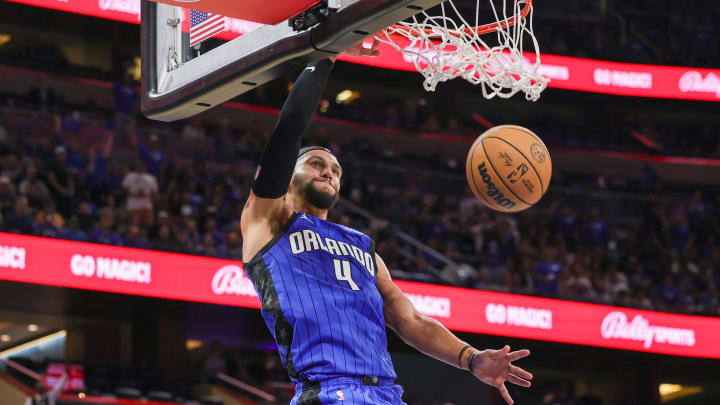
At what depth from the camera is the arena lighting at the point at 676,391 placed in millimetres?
16891

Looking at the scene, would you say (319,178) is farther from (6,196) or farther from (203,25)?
(6,196)

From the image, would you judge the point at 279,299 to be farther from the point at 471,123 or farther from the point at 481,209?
the point at 471,123

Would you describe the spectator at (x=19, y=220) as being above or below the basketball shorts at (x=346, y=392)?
above

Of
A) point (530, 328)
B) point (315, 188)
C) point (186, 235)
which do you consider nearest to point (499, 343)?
point (530, 328)

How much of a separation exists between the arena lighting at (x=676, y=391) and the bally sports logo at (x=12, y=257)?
36.6 feet

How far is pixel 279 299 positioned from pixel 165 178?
8805mm

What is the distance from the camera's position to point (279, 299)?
137 inches

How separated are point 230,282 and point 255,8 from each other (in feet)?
25.0

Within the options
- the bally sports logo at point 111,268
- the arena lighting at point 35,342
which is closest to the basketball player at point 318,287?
the bally sports logo at point 111,268

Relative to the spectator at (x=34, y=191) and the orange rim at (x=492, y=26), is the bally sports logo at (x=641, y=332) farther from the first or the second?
the orange rim at (x=492, y=26)

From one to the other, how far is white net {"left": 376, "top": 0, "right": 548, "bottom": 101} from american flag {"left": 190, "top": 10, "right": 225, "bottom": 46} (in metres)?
0.66

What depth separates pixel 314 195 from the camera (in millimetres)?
3727

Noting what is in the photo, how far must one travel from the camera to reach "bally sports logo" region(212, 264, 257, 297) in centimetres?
1079

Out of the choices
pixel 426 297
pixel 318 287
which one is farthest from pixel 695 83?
pixel 318 287
